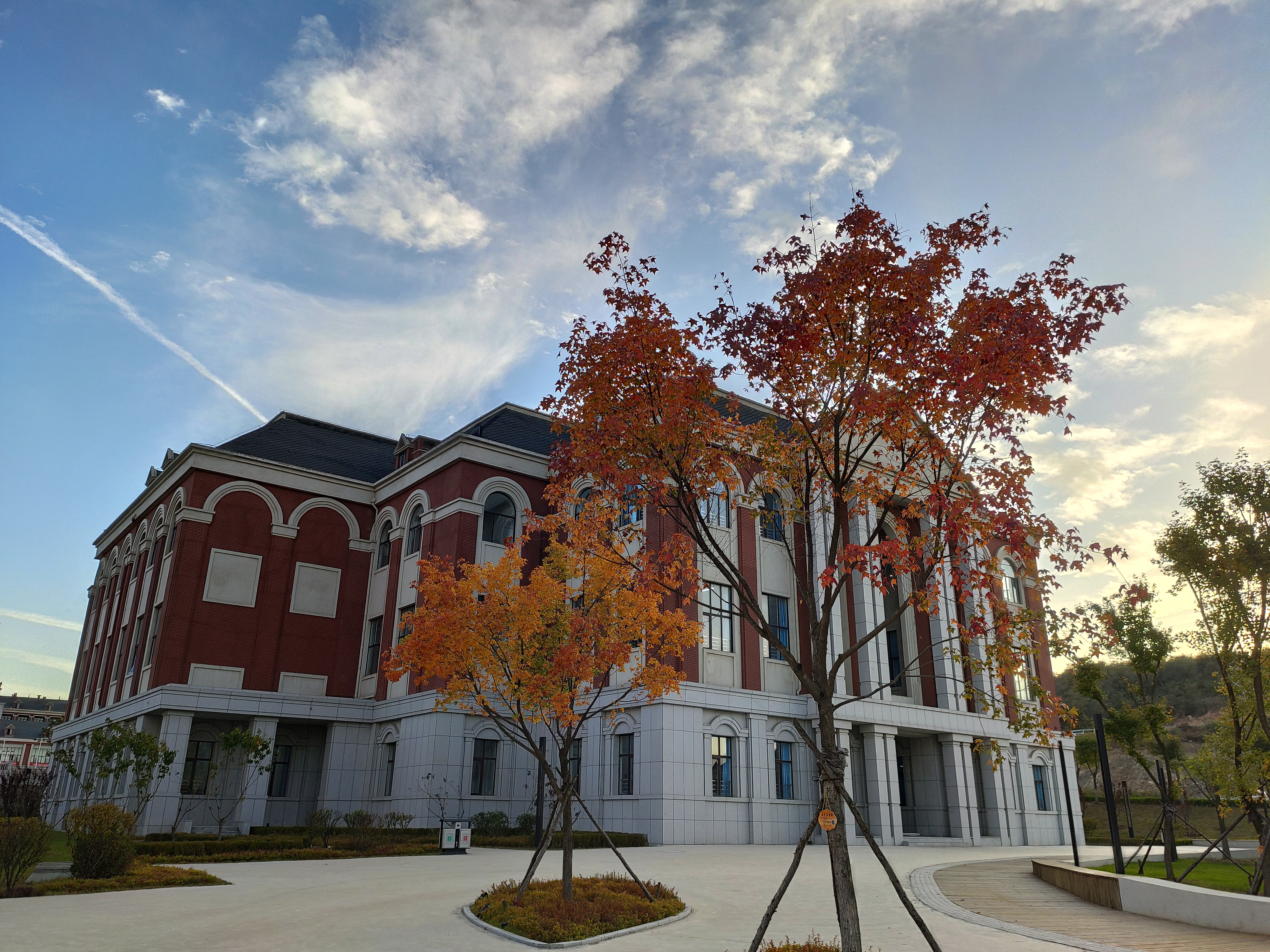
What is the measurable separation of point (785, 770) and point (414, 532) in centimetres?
1738

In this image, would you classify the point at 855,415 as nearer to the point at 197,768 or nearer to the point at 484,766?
the point at 484,766

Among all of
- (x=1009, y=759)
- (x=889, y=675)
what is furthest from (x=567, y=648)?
(x=1009, y=759)

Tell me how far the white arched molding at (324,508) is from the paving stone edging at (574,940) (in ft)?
87.9

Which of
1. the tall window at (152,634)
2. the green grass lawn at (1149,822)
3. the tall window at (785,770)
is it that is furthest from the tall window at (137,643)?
the green grass lawn at (1149,822)

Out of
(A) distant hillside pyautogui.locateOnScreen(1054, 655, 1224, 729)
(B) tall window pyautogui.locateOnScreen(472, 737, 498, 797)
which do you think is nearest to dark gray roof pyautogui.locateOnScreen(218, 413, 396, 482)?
(B) tall window pyautogui.locateOnScreen(472, 737, 498, 797)

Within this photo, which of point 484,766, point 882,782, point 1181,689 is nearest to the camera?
point 882,782

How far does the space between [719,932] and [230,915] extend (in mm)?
6746

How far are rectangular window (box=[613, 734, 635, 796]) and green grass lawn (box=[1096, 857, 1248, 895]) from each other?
1311 cm

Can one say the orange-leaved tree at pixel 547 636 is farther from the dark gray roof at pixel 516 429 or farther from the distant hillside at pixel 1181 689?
the distant hillside at pixel 1181 689

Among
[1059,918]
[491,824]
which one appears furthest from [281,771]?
[1059,918]

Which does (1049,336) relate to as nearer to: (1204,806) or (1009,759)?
(1009,759)

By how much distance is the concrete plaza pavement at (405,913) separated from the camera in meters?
9.30

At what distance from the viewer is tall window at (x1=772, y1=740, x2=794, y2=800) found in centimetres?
2811

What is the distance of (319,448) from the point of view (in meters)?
39.0
